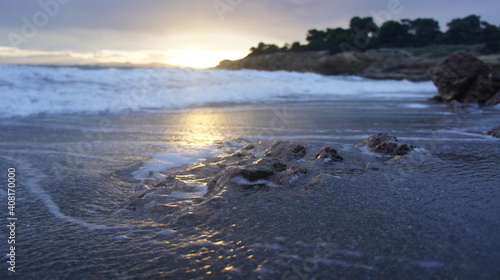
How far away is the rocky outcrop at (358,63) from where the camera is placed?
3269 centimetres

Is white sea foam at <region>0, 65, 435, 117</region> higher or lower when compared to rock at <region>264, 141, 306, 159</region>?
higher

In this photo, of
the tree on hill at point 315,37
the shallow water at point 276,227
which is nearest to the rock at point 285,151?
the shallow water at point 276,227

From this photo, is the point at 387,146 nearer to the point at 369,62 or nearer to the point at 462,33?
the point at 369,62

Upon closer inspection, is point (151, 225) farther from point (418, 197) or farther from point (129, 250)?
point (418, 197)

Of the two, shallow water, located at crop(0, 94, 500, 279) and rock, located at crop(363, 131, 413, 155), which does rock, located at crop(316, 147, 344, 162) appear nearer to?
shallow water, located at crop(0, 94, 500, 279)

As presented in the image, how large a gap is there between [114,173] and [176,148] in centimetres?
112

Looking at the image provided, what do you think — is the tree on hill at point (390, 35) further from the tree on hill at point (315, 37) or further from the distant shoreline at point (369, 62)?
the distant shoreline at point (369, 62)

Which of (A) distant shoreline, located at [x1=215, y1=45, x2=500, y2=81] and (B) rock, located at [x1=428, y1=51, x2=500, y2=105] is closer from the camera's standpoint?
(B) rock, located at [x1=428, y1=51, x2=500, y2=105]

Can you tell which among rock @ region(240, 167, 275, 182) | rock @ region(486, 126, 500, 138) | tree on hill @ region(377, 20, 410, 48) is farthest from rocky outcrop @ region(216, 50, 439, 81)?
rock @ region(240, 167, 275, 182)

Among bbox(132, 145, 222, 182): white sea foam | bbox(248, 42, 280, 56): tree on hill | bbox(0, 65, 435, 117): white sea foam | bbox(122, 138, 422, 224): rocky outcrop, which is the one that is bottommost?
bbox(132, 145, 222, 182): white sea foam

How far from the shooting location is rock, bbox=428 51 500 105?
359 inches

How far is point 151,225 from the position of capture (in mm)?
1874

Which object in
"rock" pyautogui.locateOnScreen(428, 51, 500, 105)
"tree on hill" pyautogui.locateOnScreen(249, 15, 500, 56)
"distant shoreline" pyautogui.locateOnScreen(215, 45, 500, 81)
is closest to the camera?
"rock" pyautogui.locateOnScreen(428, 51, 500, 105)

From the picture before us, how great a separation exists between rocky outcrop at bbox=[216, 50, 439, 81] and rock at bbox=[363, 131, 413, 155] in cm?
2646
